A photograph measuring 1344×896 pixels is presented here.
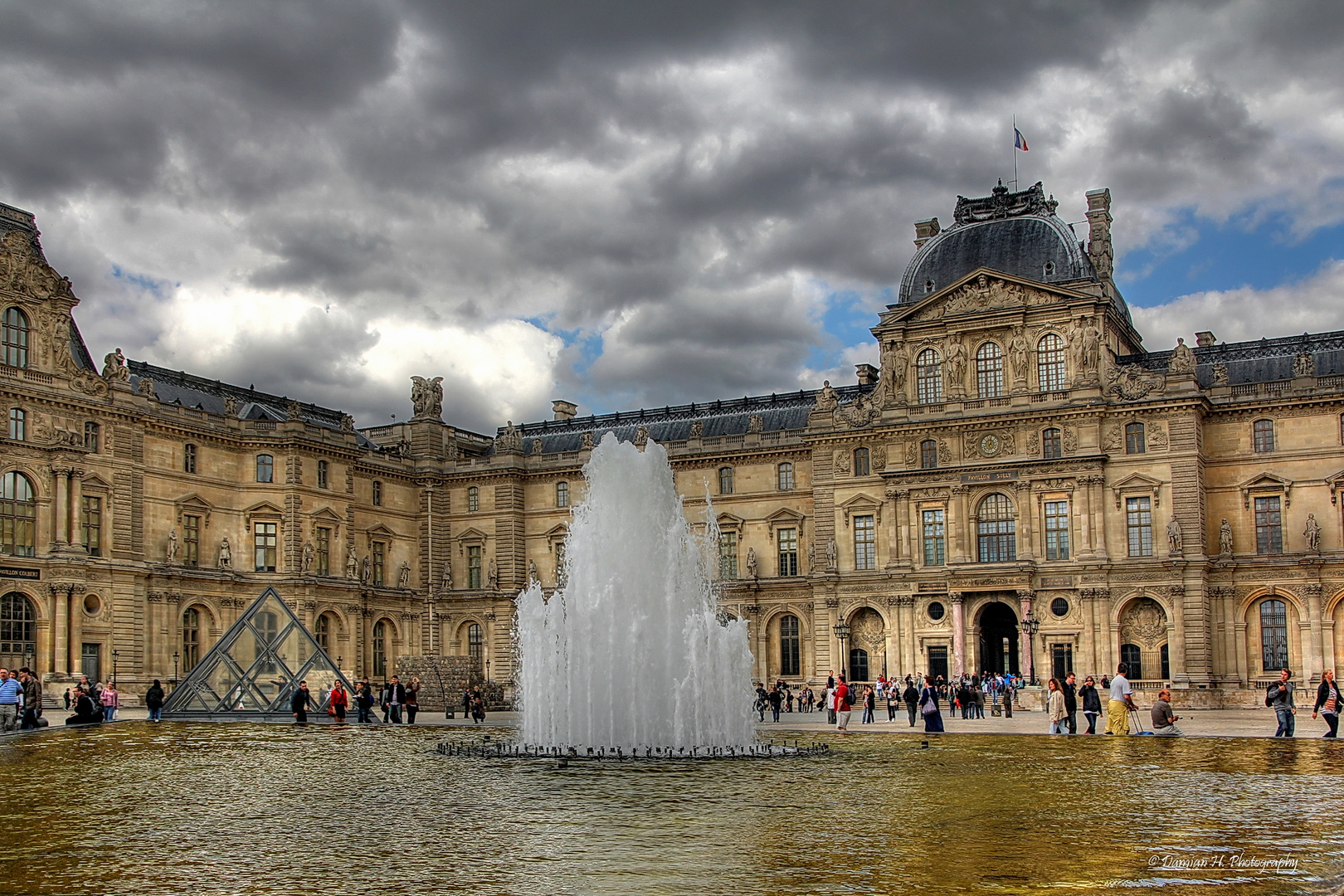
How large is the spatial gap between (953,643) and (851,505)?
839cm

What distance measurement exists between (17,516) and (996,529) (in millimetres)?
41782

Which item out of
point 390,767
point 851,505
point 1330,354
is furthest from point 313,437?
point 1330,354

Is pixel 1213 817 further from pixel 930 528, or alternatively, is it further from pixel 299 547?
pixel 299 547

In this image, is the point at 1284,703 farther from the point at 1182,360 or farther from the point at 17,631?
the point at 17,631

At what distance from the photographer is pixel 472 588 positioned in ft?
253

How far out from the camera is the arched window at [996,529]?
205 ft

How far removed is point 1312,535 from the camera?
5747 cm

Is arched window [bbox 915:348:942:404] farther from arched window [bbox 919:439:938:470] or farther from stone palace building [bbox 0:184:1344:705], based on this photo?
arched window [bbox 919:439:938:470]

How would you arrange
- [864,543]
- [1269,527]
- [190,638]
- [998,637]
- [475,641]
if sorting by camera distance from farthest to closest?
[475,641] → [864,543] → [998,637] → [190,638] → [1269,527]

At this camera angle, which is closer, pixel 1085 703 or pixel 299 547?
pixel 1085 703

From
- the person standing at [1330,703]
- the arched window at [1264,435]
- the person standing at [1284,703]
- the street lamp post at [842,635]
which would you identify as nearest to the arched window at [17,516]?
the street lamp post at [842,635]

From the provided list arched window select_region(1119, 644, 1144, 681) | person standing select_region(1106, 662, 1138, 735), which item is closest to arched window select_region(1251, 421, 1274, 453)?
arched window select_region(1119, 644, 1144, 681)

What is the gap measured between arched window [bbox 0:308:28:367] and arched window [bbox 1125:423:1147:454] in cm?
4701

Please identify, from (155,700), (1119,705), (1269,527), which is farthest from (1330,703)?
(155,700)
